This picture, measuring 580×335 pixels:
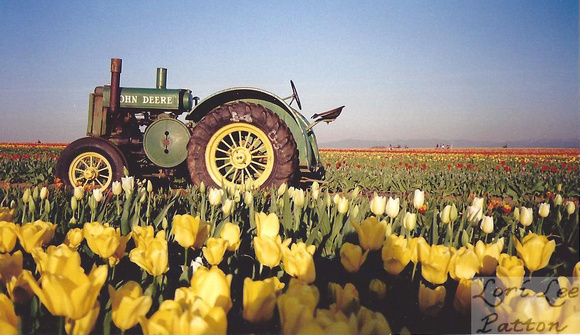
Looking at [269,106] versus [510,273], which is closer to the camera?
[510,273]

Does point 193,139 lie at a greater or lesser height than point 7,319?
greater

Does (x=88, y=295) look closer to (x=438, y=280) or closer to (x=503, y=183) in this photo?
(x=438, y=280)

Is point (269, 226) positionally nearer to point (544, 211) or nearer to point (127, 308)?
point (127, 308)

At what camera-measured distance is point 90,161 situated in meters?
4.31

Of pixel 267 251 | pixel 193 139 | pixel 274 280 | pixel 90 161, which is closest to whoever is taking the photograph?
pixel 274 280

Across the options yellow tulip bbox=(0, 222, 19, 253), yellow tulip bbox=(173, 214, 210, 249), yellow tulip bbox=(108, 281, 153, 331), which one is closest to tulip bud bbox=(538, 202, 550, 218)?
yellow tulip bbox=(173, 214, 210, 249)

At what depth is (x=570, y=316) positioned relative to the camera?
2.32 ft

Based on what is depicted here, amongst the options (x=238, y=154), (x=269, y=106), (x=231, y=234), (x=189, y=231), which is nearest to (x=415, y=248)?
→ (x=231, y=234)

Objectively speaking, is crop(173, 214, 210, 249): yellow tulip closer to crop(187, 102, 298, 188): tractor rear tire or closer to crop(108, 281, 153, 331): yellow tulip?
crop(108, 281, 153, 331): yellow tulip

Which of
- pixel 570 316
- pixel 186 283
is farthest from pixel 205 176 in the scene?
pixel 570 316

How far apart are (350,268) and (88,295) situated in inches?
27.6

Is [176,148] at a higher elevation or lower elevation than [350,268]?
higher

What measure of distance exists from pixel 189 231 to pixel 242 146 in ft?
9.93

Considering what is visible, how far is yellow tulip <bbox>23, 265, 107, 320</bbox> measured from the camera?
65cm
